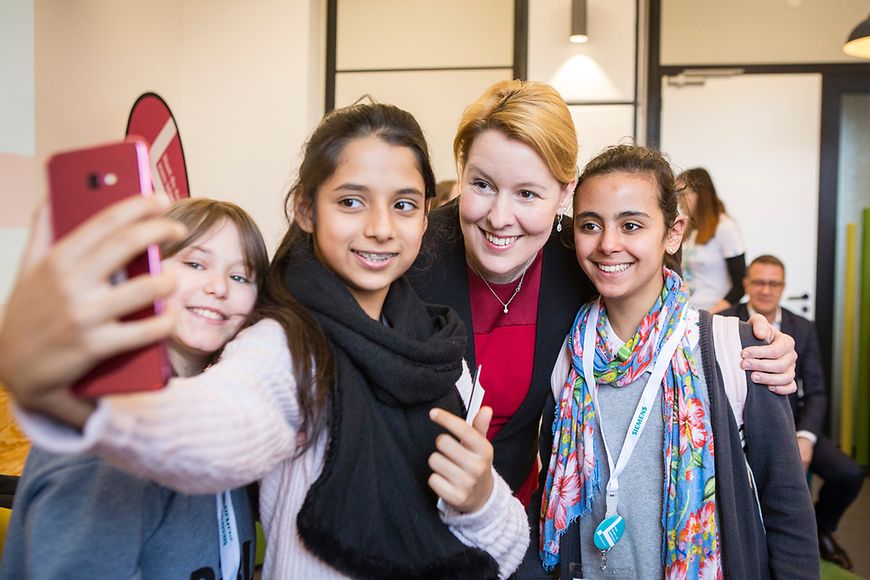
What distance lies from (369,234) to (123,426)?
1.87 feet

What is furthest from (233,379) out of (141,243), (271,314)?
(141,243)

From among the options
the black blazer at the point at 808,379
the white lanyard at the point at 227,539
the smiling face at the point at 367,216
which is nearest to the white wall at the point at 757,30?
the black blazer at the point at 808,379

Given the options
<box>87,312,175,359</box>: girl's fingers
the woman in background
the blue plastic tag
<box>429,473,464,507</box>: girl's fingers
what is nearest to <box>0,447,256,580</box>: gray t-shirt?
<box>429,473,464,507</box>: girl's fingers

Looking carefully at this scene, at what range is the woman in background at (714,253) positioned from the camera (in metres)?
4.17

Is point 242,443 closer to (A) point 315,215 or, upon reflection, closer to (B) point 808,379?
(A) point 315,215

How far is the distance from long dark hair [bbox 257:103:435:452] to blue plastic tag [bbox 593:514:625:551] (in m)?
0.68

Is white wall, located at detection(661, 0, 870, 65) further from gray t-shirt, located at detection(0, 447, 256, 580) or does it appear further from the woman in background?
gray t-shirt, located at detection(0, 447, 256, 580)

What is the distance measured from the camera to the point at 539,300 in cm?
171

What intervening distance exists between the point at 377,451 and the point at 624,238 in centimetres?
77

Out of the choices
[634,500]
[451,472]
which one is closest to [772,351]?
[634,500]

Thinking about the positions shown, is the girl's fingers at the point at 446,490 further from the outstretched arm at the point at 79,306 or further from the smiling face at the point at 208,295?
the outstretched arm at the point at 79,306

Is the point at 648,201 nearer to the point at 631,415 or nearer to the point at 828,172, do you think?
the point at 631,415

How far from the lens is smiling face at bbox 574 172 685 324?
1.51m

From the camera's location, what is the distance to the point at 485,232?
1677 millimetres
